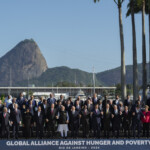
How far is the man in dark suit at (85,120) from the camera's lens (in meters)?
22.8

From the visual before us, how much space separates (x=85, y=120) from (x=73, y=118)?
0.75 metres

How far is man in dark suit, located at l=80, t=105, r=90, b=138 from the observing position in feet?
74.6

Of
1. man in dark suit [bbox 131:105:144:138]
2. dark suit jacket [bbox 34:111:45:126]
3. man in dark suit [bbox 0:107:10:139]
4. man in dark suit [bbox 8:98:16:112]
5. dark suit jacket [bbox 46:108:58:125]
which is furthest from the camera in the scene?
dark suit jacket [bbox 34:111:45:126]

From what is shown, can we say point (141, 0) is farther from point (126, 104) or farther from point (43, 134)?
point (43, 134)

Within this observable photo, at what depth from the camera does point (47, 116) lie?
22.8 m

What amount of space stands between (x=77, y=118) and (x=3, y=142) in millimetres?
9254

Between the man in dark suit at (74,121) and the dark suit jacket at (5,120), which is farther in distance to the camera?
the man in dark suit at (74,121)

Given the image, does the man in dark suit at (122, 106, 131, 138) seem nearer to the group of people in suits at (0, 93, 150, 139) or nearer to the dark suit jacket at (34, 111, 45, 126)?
the group of people in suits at (0, 93, 150, 139)

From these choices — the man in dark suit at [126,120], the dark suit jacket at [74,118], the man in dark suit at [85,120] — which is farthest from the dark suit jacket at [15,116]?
the man in dark suit at [126,120]

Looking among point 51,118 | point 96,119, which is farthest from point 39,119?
point 96,119

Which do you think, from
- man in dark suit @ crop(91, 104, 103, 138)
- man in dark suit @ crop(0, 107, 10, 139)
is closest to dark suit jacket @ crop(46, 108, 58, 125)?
man in dark suit @ crop(91, 104, 103, 138)

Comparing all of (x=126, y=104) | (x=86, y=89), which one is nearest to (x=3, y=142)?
(x=126, y=104)

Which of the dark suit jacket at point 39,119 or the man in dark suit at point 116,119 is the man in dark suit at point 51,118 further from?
the man in dark suit at point 116,119

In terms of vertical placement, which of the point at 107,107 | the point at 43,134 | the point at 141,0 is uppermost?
the point at 141,0
